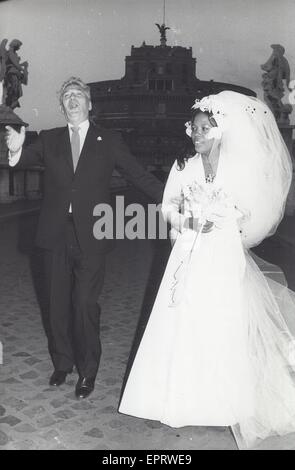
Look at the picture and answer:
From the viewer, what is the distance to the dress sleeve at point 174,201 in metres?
3.84

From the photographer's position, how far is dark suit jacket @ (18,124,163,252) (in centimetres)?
407

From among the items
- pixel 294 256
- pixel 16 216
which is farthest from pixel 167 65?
pixel 294 256

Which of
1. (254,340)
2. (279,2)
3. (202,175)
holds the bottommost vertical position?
(254,340)

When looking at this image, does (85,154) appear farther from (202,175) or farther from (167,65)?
→ (167,65)

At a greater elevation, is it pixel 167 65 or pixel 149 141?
pixel 167 65

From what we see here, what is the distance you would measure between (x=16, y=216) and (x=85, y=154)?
513 inches

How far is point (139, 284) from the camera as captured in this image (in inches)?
325

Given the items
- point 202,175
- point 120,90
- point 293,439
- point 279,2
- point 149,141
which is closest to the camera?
point 293,439

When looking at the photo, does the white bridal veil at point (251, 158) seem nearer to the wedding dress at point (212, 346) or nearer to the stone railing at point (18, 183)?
the wedding dress at point (212, 346)

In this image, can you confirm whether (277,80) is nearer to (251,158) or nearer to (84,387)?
(251,158)

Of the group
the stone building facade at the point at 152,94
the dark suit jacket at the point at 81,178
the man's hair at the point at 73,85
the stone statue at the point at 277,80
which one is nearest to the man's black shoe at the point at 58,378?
the dark suit jacket at the point at 81,178

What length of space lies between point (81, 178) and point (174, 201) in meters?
0.73

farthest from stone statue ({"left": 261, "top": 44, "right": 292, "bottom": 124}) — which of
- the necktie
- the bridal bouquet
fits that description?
the bridal bouquet

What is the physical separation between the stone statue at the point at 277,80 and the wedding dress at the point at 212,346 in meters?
18.1
